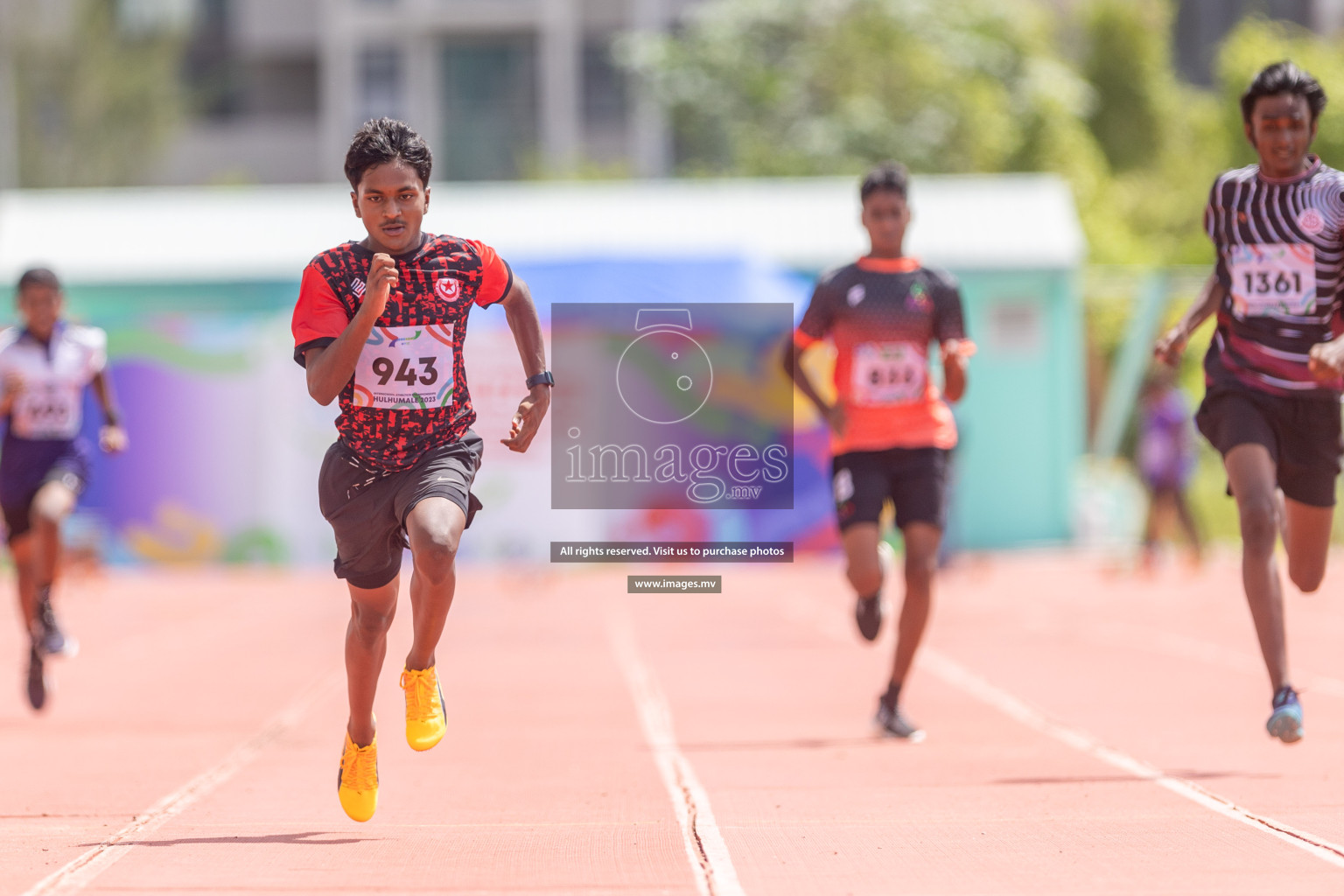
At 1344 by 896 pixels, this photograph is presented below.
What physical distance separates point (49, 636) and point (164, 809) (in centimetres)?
332

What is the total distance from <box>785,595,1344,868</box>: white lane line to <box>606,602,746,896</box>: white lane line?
154cm

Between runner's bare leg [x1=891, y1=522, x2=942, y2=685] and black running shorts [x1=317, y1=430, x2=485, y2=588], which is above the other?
black running shorts [x1=317, y1=430, x2=485, y2=588]

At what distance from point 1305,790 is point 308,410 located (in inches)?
703

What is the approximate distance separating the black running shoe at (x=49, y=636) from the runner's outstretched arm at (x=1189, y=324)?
527cm

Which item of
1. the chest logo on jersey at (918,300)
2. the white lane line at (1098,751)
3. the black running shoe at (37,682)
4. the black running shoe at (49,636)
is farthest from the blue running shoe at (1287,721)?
the black running shoe at (37,682)

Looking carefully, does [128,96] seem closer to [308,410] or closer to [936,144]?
[936,144]

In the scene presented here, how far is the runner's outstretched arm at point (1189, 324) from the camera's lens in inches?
276

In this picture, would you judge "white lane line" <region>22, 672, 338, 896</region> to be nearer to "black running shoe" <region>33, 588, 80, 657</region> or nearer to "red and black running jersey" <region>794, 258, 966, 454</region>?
"black running shoe" <region>33, 588, 80, 657</region>

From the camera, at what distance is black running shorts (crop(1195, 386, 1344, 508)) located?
6.97 metres

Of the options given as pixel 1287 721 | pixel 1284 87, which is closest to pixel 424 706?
pixel 1287 721

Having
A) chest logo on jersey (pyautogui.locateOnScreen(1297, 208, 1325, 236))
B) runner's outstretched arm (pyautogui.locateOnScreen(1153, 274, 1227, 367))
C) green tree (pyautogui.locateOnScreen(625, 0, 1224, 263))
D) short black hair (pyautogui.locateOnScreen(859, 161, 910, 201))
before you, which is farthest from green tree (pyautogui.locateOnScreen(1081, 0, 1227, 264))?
chest logo on jersey (pyautogui.locateOnScreen(1297, 208, 1325, 236))

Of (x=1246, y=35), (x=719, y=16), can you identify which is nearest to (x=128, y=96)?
(x=719, y=16)

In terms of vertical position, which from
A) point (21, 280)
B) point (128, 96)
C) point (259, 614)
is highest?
point (128, 96)

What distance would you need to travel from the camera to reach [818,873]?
16.8 ft
